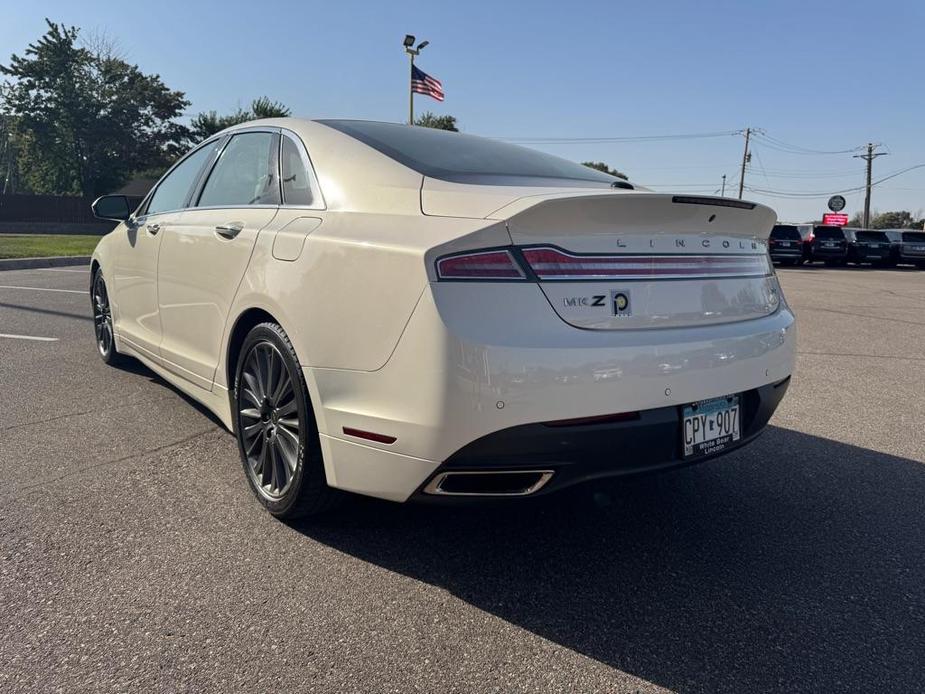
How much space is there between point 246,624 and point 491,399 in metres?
0.99

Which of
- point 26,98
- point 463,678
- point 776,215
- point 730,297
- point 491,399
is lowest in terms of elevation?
point 463,678

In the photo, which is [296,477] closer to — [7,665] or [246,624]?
[246,624]

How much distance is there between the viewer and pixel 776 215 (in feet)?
9.72

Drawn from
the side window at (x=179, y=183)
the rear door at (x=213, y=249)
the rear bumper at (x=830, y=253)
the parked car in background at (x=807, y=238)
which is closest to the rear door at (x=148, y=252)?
the side window at (x=179, y=183)

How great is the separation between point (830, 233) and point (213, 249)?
88.7ft

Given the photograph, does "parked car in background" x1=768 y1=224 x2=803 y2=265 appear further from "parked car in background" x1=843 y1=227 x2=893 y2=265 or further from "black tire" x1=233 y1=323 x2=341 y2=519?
"black tire" x1=233 y1=323 x2=341 y2=519

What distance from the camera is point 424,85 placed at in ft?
79.7

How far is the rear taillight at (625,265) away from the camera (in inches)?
87.7

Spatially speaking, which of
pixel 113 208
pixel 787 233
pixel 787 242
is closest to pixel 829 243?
pixel 787 233

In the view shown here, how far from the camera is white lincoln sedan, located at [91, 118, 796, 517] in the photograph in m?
2.16

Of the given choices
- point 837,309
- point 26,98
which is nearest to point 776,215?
point 837,309

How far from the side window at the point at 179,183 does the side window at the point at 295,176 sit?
974 mm

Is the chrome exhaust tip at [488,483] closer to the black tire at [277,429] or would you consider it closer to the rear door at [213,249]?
the black tire at [277,429]

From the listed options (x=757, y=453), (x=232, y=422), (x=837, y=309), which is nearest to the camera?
(x=232, y=422)
